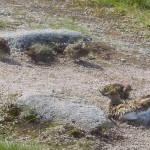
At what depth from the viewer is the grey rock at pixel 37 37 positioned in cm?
1127

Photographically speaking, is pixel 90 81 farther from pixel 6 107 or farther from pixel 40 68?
pixel 6 107

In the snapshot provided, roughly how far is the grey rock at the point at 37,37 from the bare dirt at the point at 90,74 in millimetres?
283

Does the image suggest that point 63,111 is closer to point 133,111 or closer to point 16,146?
point 133,111

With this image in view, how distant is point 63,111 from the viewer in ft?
26.1

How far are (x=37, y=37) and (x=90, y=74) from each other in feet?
5.30

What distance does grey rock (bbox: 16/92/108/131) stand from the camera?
7.81 meters

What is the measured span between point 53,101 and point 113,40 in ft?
16.0

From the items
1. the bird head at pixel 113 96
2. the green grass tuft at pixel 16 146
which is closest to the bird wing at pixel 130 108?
the bird head at pixel 113 96

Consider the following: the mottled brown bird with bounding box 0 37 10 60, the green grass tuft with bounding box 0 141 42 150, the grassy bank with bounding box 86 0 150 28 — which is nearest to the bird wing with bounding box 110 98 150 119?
the green grass tuft with bounding box 0 141 42 150

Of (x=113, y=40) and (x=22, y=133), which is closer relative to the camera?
(x=22, y=133)

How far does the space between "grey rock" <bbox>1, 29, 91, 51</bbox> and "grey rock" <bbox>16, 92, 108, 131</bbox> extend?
9.89 ft

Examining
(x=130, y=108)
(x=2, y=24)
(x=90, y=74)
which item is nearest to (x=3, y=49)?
(x=90, y=74)

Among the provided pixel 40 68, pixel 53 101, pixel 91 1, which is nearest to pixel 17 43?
pixel 40 68

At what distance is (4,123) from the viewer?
7832 mm
